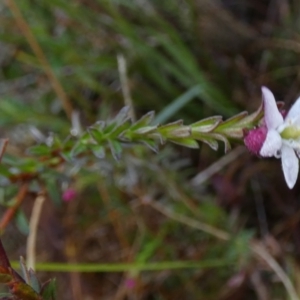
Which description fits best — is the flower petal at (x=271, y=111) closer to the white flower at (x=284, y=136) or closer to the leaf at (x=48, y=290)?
the white flower at (x=284, y=136)

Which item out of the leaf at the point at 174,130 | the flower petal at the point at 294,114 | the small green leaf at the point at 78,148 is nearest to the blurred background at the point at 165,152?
the small green leaf at the point at 78,148

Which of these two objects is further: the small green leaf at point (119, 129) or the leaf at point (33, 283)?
the small green leaf at point (119, 129)

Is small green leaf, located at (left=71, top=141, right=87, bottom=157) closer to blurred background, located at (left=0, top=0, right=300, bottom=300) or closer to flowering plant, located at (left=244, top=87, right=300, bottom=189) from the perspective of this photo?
flowering plant, located at (left=244, top=87, right=300, bottom=189)

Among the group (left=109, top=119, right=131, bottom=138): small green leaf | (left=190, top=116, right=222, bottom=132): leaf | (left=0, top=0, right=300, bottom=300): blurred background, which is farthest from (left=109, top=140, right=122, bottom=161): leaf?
(left=0, top=0, right=300, bottom=300): blurred background

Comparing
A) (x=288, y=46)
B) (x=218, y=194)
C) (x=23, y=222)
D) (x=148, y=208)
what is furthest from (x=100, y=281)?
(x=288, y=46)

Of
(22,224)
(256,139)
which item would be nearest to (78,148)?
(22,224)

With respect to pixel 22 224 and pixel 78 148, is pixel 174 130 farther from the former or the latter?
pixel 22 224
